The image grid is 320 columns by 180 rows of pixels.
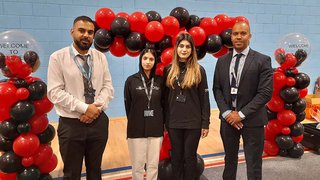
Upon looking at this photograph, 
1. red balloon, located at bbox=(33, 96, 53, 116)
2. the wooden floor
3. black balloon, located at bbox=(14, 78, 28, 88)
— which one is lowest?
the wooden floor

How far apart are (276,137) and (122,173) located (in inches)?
78.4

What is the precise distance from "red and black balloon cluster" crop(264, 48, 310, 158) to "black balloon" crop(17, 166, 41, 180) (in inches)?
107

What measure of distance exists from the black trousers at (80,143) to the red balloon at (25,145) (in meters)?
0.52

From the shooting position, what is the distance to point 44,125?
98.2 inches

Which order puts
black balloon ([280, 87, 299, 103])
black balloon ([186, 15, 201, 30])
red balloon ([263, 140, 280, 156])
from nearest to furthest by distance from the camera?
black balloon ([186, 15, 201, 30]), black balloon ([280, 87, 299, 103]), red balloon ([263, 140, 280, 156])

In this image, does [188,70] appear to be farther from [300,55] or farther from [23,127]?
[300,55]

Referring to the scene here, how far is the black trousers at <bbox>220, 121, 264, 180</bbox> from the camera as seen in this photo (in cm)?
225

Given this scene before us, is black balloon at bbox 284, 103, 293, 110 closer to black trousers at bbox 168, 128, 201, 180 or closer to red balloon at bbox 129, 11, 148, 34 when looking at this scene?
black trousers at bbox 168, 128, 201, 180

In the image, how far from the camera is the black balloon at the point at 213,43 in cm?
279

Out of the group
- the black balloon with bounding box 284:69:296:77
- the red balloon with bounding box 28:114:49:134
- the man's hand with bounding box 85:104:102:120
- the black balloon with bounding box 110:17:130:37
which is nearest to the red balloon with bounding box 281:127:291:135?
the black balloon with bounding box 284:69:296:77

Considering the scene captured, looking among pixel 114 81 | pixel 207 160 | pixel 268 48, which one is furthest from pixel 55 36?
pixel 268 48

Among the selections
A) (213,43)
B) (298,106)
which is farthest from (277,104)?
(213,43)

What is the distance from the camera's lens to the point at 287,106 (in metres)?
3.40

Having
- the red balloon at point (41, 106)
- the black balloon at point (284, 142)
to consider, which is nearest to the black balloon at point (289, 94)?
the black balloon at point (284, 142)
